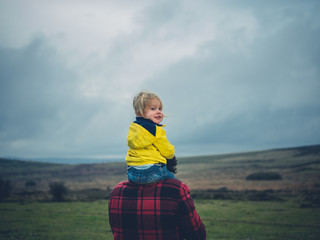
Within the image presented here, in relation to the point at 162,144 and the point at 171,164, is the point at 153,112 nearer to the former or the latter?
the point at 162,144

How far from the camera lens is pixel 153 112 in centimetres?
204

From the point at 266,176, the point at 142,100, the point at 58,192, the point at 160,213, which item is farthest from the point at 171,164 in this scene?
the point at 266,176

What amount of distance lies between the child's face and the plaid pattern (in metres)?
0.45

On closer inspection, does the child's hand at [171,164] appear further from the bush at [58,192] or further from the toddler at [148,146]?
the bush at [58,192]

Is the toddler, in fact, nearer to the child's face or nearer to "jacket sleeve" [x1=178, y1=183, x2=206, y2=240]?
the child's face

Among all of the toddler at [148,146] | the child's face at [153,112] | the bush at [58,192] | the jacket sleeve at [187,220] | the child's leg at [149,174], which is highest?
the child's face at [153,112]

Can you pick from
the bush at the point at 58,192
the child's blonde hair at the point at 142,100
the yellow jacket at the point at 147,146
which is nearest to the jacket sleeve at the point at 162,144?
the yellow jacket at the point at 147,146

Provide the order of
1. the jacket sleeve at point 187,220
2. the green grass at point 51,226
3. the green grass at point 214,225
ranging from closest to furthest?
the jacket sleeve at point 187,220 < the green grass at point 51,226 < the green grass at point 214,225

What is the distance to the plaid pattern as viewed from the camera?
6.06 ft

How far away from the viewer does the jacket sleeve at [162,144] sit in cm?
195

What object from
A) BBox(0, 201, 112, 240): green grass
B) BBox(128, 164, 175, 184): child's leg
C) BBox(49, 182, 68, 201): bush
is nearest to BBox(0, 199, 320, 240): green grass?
BBox(0, 201, 112, 240): green grass

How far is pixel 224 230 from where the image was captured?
501 inches

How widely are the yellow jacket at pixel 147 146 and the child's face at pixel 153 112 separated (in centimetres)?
7

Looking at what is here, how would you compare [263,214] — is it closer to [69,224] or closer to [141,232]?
[69,224]
